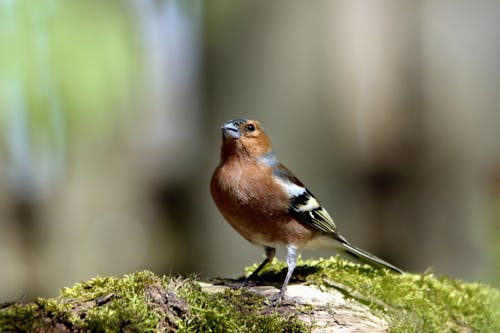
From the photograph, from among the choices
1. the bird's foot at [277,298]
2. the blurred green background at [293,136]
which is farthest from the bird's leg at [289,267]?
the blurred green background at [293,136]

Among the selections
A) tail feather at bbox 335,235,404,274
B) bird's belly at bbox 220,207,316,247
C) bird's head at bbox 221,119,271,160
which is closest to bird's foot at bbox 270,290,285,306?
bird's belly at bbox 220,207,316,247

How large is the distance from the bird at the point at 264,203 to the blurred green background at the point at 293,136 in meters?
1.56

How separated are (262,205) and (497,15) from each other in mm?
4063

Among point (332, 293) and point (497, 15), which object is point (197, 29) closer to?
point (497, 15)

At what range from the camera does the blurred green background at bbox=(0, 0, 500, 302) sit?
666 cm

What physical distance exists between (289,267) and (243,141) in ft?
3.56

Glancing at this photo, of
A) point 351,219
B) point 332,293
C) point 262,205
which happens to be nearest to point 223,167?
point 262,205

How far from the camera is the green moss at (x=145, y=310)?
2.66 metres

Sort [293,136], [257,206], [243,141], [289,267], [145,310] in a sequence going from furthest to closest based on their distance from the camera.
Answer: [293,136], [243,141], [257,206], [289,267], [145,310]

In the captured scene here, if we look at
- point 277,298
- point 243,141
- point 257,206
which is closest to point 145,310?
point 277,298

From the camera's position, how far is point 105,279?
10.9 feet

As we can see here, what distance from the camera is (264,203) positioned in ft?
14.5

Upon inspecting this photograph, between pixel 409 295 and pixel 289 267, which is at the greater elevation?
pixel 289 267

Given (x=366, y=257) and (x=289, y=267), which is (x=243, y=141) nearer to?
(x=289, y=267)
